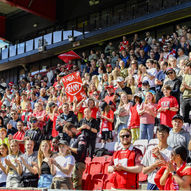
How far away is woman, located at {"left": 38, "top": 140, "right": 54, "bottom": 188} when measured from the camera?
5653mm

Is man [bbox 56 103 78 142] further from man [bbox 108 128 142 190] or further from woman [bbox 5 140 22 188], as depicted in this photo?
man [bbox 108 128 142 190]

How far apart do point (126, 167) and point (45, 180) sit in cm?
170

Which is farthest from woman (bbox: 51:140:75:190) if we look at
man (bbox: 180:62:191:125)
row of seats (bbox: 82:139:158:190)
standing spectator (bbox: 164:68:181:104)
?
standing spectator (bbox: 164:68:181:104)

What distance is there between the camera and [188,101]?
750 cm

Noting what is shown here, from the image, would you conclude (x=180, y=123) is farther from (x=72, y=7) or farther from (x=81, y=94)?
(x=72, y=7)

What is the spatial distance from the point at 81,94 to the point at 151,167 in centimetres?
540

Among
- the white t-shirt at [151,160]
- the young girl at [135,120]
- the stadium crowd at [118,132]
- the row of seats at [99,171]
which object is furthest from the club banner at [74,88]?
the white t-shirt at [151,160]

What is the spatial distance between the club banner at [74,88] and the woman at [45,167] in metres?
3.73

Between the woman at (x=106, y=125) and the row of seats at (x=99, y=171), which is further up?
the woman at (x=106, y=125)

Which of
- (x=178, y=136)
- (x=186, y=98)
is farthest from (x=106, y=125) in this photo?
(x=178, y=136)

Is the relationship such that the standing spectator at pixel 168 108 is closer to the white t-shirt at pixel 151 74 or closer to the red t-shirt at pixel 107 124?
the red t-shirt at pixel 107 124

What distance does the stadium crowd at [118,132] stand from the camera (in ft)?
15.3

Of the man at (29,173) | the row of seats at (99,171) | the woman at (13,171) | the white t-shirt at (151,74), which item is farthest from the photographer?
the white t-shirt at (151,74)

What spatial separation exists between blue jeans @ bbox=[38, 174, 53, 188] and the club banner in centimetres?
411
